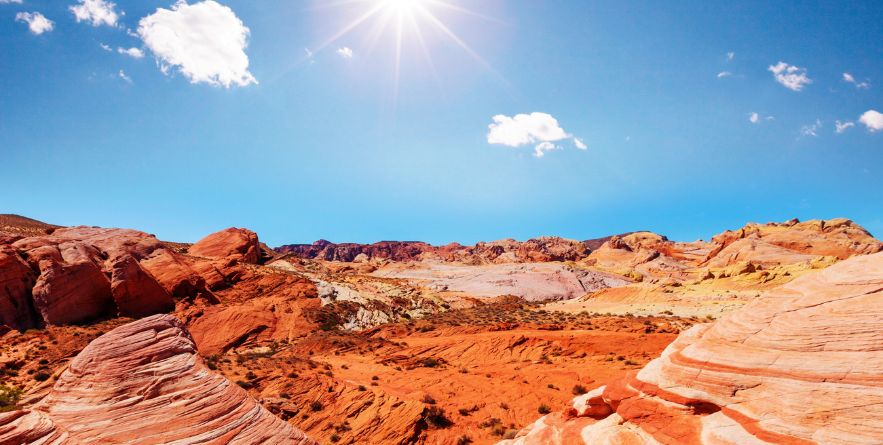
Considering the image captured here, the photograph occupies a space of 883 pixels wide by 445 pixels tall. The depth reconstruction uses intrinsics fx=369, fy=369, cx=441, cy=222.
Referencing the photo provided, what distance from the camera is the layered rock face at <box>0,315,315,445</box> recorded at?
19.6 feet

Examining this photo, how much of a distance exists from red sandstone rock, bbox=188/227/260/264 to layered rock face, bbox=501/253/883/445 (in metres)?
57.0

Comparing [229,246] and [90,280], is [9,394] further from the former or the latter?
[229,246]

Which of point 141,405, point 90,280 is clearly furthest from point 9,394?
point 141,405

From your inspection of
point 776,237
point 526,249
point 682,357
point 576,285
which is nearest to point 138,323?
point 682,357

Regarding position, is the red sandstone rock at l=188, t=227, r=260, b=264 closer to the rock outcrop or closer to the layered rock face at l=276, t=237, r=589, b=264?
the rock outcrop

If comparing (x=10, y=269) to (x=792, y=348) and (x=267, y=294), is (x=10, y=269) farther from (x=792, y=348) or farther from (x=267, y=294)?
(x=792, y=348)

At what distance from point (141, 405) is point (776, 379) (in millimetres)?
10430

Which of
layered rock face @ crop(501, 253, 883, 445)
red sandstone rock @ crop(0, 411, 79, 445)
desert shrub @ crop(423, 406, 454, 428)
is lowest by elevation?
desert shrub @ crop(423, 406, 454, 428)

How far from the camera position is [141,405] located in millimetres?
6504

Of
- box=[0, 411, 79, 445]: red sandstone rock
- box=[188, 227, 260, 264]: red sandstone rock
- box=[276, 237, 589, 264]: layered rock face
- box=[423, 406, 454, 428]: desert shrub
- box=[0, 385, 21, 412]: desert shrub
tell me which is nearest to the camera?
box=[0, 411, 79, 445]: red sandstone rock

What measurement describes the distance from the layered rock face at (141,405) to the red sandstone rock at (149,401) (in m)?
0.01

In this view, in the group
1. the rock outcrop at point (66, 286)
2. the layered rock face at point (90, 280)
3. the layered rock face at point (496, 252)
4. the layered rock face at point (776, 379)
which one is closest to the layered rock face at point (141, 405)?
the layered rock face at point (776, 379)

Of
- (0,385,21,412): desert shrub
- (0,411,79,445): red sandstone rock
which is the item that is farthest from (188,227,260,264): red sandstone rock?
(0,411,79,445): red sandstone rock

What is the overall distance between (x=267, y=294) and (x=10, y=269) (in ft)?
57.8
